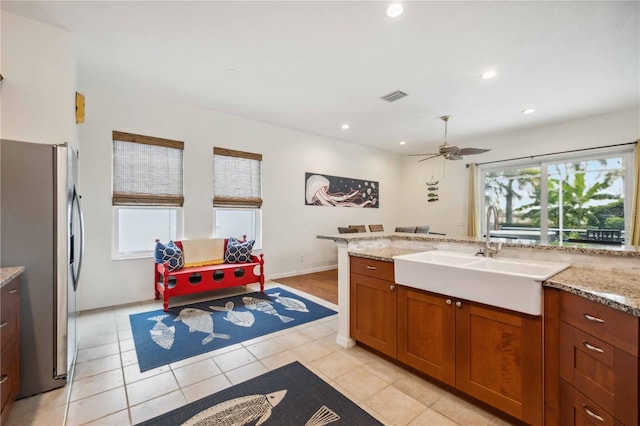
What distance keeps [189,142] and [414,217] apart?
5.71 metres

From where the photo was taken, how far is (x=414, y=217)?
7430mm

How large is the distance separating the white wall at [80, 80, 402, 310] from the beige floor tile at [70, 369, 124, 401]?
6.00 feet

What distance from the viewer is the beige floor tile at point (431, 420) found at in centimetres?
161

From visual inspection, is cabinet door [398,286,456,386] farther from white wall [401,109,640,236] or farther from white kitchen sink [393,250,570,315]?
white wall [401,109,640,236]

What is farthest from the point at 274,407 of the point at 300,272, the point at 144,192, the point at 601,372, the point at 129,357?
the point at 300,272

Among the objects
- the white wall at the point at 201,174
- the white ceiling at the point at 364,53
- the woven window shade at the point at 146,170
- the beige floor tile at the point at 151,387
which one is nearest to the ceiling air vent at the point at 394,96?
the white ceiling at the point at 364,53

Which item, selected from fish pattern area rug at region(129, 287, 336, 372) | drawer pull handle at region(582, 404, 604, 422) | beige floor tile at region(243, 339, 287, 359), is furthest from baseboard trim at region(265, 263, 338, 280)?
drawer pull handle at region(582, 404, 604, 422)

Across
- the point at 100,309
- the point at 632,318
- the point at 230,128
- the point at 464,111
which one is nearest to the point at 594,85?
the point at 464,111

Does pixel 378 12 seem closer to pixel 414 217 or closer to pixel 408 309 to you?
pixel 408 309

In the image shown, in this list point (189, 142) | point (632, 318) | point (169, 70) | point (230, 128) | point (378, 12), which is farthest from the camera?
point (230, 128)

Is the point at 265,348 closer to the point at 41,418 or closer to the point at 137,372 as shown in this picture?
the point at 137,372

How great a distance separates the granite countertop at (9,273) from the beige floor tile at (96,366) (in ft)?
3.04

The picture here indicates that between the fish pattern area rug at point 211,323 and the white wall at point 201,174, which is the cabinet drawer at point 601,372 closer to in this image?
the fish pattern area rug at point 211,323

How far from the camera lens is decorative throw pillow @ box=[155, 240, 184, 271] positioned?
364cm
